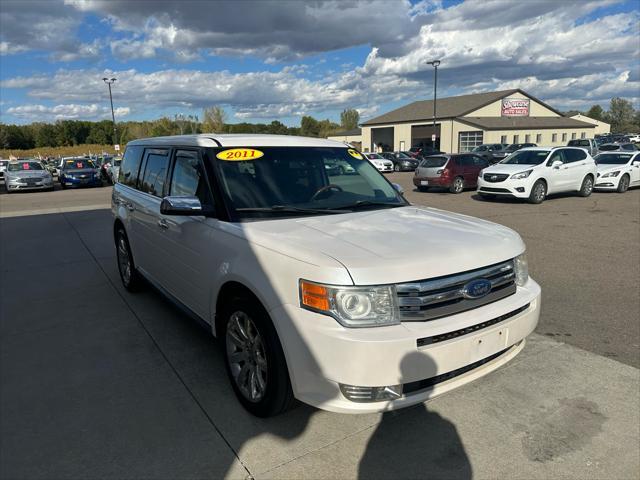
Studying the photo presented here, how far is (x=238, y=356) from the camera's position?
3236mm

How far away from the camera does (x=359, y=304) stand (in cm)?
246

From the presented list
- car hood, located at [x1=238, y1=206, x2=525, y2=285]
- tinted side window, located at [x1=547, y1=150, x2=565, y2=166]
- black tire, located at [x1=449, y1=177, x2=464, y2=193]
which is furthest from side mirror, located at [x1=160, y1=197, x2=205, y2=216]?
black tire, located at [x1=449, y1=177, x2=464, y2=193]

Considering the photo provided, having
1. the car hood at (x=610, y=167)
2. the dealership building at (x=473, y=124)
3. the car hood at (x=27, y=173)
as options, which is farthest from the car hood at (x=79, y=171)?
the dealership building at (x=473, y=124)

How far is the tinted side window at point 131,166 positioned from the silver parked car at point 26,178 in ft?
68.8

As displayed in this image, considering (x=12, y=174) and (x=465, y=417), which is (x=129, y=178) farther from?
(x=12, y=174)

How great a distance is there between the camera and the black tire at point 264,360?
271 cm

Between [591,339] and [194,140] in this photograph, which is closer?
[194,140]

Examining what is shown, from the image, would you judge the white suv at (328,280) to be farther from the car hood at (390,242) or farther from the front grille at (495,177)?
the front grille at (495,177)

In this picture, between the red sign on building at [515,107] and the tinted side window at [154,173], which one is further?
the red sign on building at [515,107]

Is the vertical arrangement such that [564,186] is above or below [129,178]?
below

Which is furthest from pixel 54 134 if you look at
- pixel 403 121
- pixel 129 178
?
pixel 129 178

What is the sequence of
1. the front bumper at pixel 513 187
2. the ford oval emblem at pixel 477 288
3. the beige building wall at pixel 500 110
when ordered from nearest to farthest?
the ford oval emblem at pixel 477 288 < the front bumper at pixel 513 187 < the beige building wall at pixel 500 110

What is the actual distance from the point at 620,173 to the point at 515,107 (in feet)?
→ 167

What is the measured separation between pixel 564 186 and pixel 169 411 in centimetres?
1587
